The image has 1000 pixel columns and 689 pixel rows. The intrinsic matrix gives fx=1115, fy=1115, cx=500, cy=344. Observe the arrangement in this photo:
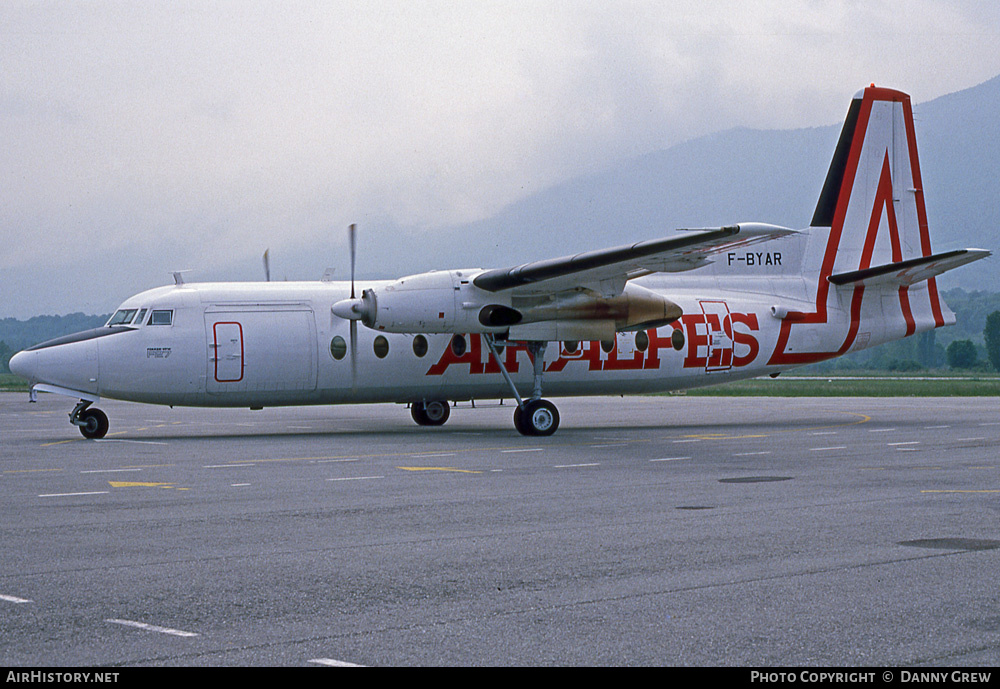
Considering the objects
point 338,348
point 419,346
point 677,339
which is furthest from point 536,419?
point 677,339

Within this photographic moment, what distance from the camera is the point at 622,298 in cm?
2583

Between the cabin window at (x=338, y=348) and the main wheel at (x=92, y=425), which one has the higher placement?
the cabin window at (x=338, y=348)

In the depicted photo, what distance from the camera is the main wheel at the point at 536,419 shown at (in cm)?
2530

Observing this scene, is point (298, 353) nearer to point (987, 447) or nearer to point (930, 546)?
point (987, 447)

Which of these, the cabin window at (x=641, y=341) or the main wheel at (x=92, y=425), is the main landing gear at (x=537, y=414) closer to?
the cabin window at (x=641, y=341)

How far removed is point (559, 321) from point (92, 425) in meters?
10.8

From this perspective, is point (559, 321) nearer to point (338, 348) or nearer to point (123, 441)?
point (338, 348)

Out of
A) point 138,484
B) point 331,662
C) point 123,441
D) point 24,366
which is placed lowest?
point 331,662

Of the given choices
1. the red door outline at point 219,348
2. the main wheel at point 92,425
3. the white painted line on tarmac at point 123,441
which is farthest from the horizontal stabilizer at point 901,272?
the main wheel at point 92,425

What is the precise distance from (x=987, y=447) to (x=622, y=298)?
862 centimetres

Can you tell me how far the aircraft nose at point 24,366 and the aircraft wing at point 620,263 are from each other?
9.74m

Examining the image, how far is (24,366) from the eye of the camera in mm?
24094
